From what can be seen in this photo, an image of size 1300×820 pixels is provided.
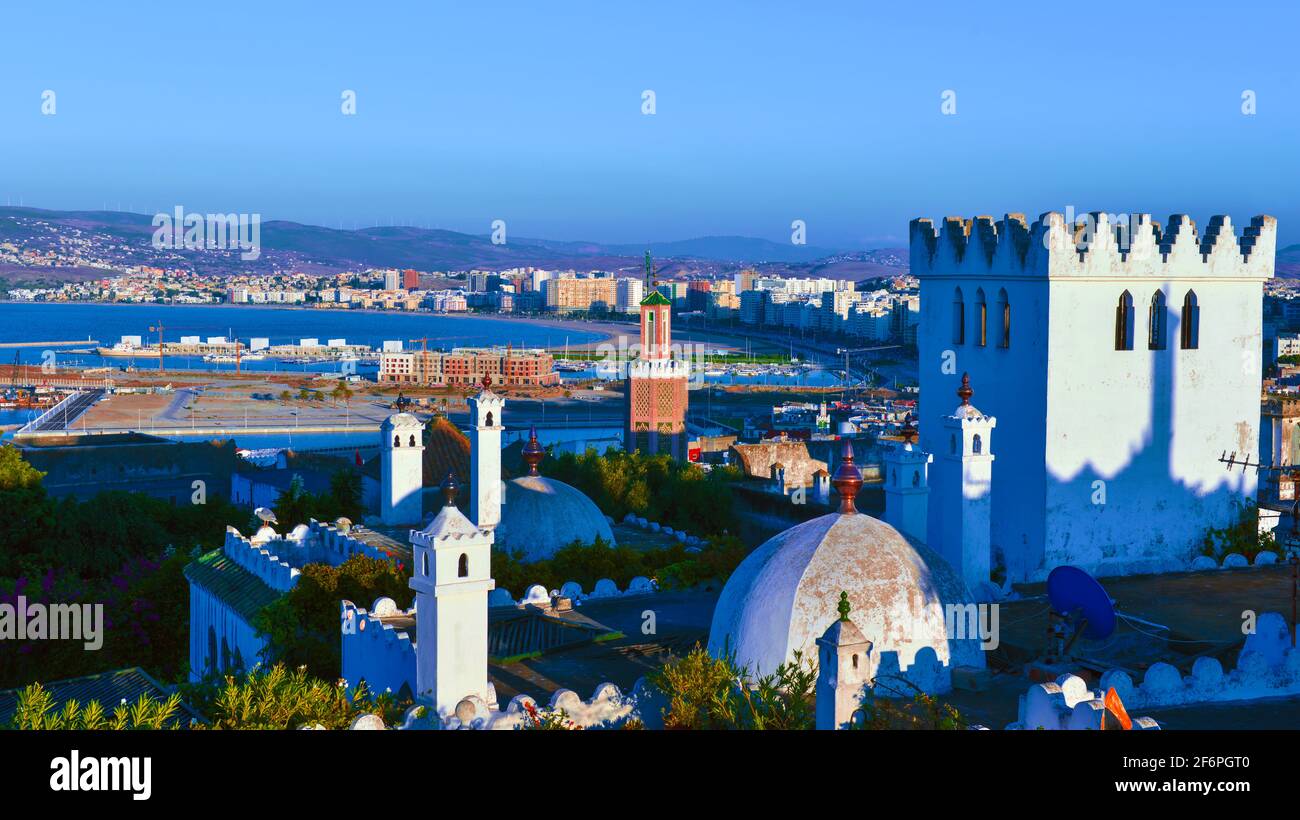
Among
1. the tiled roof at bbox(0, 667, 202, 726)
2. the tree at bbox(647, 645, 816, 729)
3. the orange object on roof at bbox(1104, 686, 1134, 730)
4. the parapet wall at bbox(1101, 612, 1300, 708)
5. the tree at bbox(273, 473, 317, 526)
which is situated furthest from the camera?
the tree at bbox(273, 473, 317, 526)

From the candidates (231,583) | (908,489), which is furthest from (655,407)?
(908,489)

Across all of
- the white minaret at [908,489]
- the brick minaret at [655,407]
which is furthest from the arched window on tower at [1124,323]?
the brick minaret at [655,407]

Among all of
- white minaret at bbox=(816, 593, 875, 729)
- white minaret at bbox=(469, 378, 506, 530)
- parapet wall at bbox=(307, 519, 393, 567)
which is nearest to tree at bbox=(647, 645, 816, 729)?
white minaret at bbox=(816, 593, 875, 729)

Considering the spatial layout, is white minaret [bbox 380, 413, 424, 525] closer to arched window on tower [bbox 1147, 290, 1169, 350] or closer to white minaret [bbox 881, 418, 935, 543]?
white minaret [bbox 881, 418, 935, 543]

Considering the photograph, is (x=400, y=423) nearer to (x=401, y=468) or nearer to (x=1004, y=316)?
(x=401, y=468)

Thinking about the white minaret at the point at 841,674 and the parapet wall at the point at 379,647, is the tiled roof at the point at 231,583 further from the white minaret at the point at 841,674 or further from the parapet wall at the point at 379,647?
the white minaret at the point at 841,674

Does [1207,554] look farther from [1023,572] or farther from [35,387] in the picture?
[35,387]
